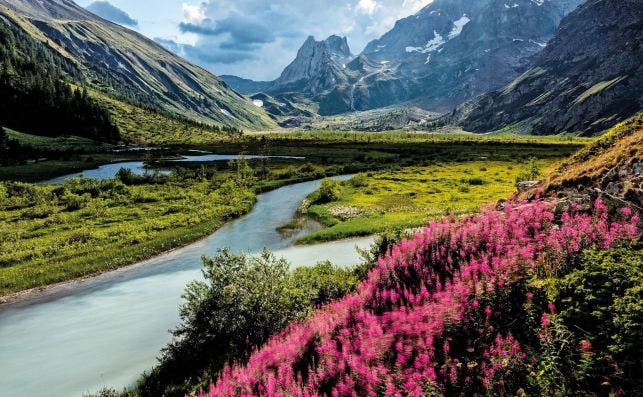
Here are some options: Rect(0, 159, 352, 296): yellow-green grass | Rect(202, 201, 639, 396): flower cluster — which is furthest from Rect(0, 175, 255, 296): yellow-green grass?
Rect(202, 201, 639, 396): flower cluster

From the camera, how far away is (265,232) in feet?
165

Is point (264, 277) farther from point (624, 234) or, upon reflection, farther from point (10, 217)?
point (10, 217)

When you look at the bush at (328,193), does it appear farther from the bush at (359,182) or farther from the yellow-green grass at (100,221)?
the yellow-green grass at (100,221)

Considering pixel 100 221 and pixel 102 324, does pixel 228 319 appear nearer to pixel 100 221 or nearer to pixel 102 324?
pixel 102 324

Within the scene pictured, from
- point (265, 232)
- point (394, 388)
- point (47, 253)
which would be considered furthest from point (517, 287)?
point (47, 253)

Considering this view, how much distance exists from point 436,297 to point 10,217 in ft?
220

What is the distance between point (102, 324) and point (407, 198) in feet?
156

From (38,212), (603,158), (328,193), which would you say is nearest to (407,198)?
(328,193)

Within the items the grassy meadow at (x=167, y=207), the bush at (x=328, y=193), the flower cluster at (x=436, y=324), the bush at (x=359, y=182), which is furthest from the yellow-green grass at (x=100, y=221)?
the flower cluster at (x=436, y=324)

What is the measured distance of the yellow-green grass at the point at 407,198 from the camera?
156ft

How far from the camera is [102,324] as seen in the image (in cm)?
2795

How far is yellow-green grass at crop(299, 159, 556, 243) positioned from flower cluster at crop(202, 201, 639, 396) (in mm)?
24422

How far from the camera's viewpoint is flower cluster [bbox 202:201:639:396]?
9.56 meters

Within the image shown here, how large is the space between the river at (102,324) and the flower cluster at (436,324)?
1096 cm
